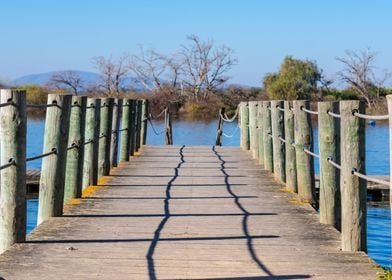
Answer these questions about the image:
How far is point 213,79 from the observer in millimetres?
61625

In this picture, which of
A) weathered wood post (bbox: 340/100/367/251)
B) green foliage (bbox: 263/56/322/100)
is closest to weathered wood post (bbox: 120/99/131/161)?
weathered wood post (bbox: 340/100/367/251)

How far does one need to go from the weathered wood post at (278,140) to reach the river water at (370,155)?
1.64m

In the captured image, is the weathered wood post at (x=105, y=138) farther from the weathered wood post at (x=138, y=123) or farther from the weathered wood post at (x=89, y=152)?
the weathered wood post at (x=138, y=123)

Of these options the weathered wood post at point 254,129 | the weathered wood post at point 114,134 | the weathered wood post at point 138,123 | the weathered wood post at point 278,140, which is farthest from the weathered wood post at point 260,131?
the weathered wood post at point 138,123

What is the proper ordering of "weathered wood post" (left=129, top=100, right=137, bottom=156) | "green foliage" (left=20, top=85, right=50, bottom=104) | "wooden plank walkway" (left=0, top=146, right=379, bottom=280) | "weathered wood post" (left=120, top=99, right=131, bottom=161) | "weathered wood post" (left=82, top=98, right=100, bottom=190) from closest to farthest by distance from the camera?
"wooden plank walkway" (left=0, top=146, right=379, bottom=280) < "weathered wood post" (left=82, top=98, right=100, bottom=190) < "weathered wood post" (left=120, top=99, right=131, bottom=161) < "weathered wood post" (left=129, top=100, right=137, bottom=156) < "green foliage" (left=20, top=85, right=50, bottom=104)

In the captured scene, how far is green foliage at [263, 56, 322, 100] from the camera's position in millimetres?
56031

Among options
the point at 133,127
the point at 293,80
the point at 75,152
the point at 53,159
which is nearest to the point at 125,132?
the point at 133,127

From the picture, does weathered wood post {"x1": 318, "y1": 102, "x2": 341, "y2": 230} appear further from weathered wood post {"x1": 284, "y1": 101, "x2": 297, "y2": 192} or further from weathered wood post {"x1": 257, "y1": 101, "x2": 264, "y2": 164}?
weathered wood post {"x1": 257, "y1": 101, "x2": 264, "y2": 164}

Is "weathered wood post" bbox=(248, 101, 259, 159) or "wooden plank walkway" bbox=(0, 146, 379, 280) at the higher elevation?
"weathered wood post" bbox=(248, 101, 259, 159)

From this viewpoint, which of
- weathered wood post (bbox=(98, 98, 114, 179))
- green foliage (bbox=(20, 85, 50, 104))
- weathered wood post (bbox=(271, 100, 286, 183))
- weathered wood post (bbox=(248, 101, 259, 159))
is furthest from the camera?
green foliage (bbox=(20, 85, 50, 104))

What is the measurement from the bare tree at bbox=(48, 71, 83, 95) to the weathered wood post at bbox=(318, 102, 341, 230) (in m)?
51.7

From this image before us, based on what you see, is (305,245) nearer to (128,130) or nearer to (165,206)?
(165,206)

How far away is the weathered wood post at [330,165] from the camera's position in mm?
6297

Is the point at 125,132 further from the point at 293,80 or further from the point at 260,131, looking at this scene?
the point at 293,80
